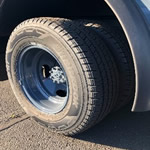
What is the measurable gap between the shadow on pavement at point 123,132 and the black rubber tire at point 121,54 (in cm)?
38

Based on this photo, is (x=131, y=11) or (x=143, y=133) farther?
(x=143, y=133)

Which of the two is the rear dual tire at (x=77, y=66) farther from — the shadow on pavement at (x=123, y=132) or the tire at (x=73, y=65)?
the shadow on pavement at (x=123, y=132)

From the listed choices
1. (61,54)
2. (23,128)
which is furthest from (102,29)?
(23,128)

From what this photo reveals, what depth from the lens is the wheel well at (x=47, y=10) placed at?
9.22 ft

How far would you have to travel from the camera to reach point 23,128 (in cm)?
306

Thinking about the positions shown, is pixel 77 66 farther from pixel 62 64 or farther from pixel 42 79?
pixel 42 79

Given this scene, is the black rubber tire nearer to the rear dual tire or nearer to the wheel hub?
the rear dual tire

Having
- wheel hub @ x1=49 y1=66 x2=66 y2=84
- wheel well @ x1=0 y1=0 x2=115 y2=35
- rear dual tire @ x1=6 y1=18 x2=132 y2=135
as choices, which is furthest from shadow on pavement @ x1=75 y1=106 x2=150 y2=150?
wheel well @ x1=0 y1=0 x2=115 y2=35

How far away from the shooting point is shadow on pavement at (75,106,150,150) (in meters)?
2.71

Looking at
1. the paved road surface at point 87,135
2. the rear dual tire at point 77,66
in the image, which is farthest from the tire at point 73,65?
the paved road surface at point 87,135

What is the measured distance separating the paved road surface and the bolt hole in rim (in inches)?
10.9

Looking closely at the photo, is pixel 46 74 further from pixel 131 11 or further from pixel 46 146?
pixel 131 11

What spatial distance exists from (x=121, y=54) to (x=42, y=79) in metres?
0.91

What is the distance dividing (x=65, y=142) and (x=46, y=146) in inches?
6.8
